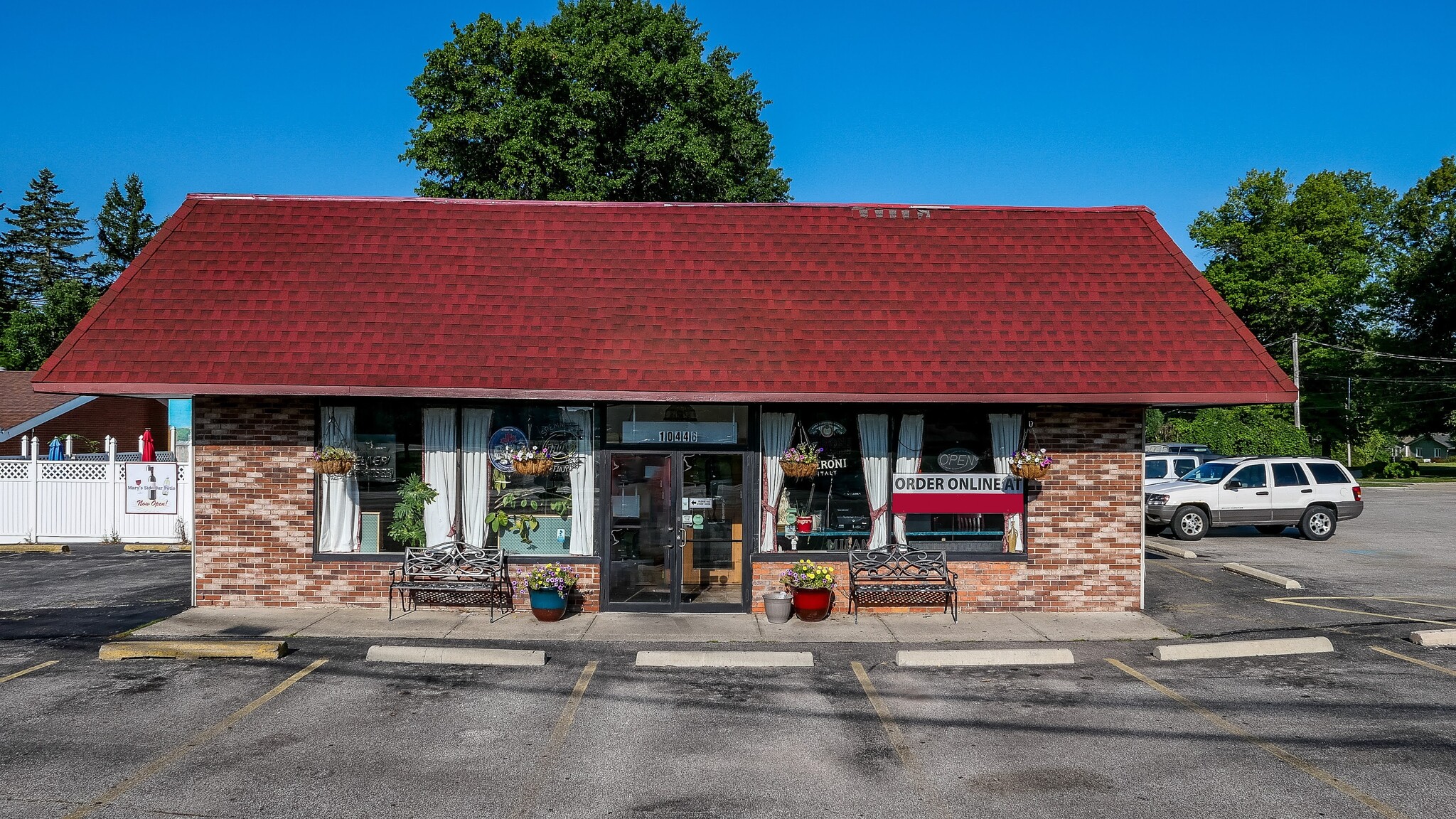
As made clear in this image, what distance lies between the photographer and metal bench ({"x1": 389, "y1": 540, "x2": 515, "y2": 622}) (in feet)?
41.0

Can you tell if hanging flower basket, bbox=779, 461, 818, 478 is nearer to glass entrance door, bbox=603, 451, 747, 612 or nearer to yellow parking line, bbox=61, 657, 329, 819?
glass entrance door, bbox=603, 451, 747, 612

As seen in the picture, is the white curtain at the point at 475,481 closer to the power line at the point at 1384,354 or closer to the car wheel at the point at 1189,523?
the car wheel at the point at 1189,523

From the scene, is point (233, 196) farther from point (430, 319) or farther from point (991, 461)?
point (991, 461)

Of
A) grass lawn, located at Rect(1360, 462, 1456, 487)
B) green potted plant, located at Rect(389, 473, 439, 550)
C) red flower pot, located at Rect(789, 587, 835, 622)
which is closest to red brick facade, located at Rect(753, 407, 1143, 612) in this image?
red flower pot, located at Rect(789, 587, 835, 622)

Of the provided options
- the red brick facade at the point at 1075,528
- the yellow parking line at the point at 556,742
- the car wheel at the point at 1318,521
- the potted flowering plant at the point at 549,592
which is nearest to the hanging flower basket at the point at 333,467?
the potted flowering plant at the point at 549,592

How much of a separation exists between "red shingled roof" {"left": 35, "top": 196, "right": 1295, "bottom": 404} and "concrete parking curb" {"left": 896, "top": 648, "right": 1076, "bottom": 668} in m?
3.16

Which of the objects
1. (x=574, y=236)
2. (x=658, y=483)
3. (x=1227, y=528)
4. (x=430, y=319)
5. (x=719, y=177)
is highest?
(x=719, y=177)

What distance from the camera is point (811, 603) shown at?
1220 centimetres

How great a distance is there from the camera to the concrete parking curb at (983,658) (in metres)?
10.4

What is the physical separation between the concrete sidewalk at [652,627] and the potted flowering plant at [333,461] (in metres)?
1.81

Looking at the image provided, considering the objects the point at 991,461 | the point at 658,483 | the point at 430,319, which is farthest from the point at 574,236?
the point at 991,461

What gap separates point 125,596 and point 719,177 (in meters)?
22.2

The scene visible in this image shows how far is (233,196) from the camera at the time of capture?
1466 centimetres

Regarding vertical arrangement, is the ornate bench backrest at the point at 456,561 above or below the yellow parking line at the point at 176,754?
above
